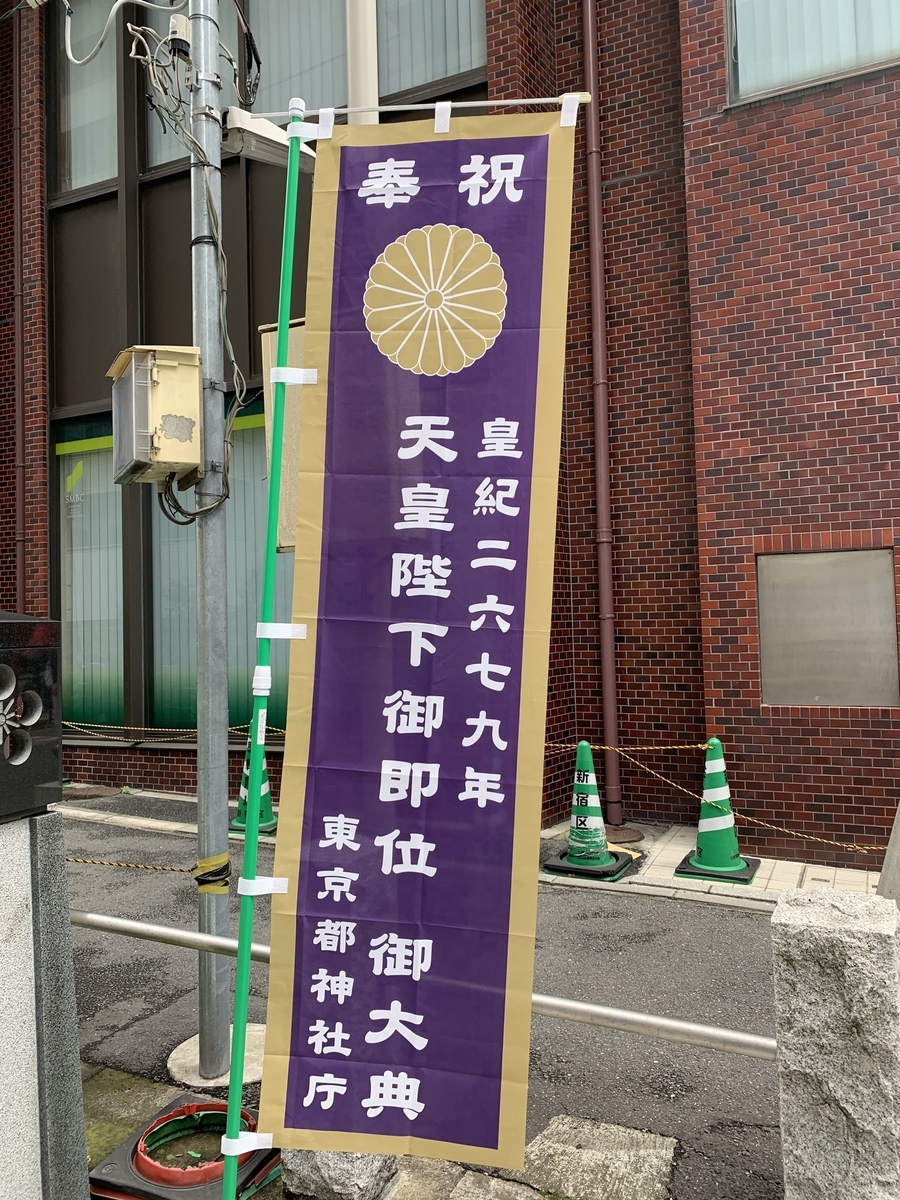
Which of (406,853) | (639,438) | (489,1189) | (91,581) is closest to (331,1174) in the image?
(489,1189)

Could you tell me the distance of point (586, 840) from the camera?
709 centimetres

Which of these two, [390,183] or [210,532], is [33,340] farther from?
[390,183]

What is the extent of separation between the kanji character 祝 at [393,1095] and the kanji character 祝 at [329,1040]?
119 millimetres

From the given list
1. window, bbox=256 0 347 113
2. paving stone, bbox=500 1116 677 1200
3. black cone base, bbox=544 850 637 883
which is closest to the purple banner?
paving stone, bbox=500 1116 677 1200

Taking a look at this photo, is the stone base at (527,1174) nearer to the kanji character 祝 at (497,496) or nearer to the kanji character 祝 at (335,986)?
the kanji character 祝 at (335,986)

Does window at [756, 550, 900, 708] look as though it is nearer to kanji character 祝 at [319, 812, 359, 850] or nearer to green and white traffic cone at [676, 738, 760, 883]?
green and white traffic cone at [676, 738, 760, 883]

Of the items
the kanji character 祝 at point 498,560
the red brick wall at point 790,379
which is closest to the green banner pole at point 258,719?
the kanji character 祝 at point 498,560

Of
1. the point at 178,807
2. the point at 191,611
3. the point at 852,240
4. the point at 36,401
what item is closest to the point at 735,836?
the point at 852,240

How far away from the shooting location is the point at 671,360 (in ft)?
27.2

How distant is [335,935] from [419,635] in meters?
0.90

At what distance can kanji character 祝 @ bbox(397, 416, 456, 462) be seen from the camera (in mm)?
2674

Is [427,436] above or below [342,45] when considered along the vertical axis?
below

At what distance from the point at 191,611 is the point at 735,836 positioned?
Answer: 6511mm

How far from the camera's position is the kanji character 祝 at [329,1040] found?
8.48ft
